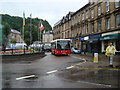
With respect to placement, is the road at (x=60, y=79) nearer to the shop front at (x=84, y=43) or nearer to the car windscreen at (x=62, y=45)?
the car windscreen at (x=62, y=45)

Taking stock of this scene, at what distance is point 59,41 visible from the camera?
29.0 metres

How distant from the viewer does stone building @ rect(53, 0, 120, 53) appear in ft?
102

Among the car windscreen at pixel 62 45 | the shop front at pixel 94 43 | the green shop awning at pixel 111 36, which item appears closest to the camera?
the car windscreen at pixel 62 45

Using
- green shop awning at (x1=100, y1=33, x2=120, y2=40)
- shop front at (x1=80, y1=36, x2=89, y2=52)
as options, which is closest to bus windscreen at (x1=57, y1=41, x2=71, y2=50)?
green shop awning at (x1=100, y1=33, x2=120, y2=40)

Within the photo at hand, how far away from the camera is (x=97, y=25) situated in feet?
126

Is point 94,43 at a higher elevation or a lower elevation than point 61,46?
higher

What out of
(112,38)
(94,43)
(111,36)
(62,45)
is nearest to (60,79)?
(62,45)

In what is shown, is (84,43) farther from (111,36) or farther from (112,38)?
(112,38)

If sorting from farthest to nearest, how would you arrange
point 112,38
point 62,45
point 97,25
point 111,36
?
1. point 97,25
2. point 111,36
3. point 112,38
4. point 62,45

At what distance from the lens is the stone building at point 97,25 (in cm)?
3108

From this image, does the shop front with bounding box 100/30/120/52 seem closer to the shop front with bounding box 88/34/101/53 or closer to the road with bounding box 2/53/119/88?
the shop front with bounding box 88/34/101/53

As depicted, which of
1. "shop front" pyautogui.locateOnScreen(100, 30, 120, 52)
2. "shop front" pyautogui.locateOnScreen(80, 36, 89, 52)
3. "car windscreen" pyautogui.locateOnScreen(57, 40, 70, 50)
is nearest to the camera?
"car windscreen" pyautogui.locateOnScreen(57, 40, 70, 50)

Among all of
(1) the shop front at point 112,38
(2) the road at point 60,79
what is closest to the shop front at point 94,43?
(1) the shop front at point 112,38

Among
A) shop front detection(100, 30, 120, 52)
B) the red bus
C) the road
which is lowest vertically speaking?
the road
